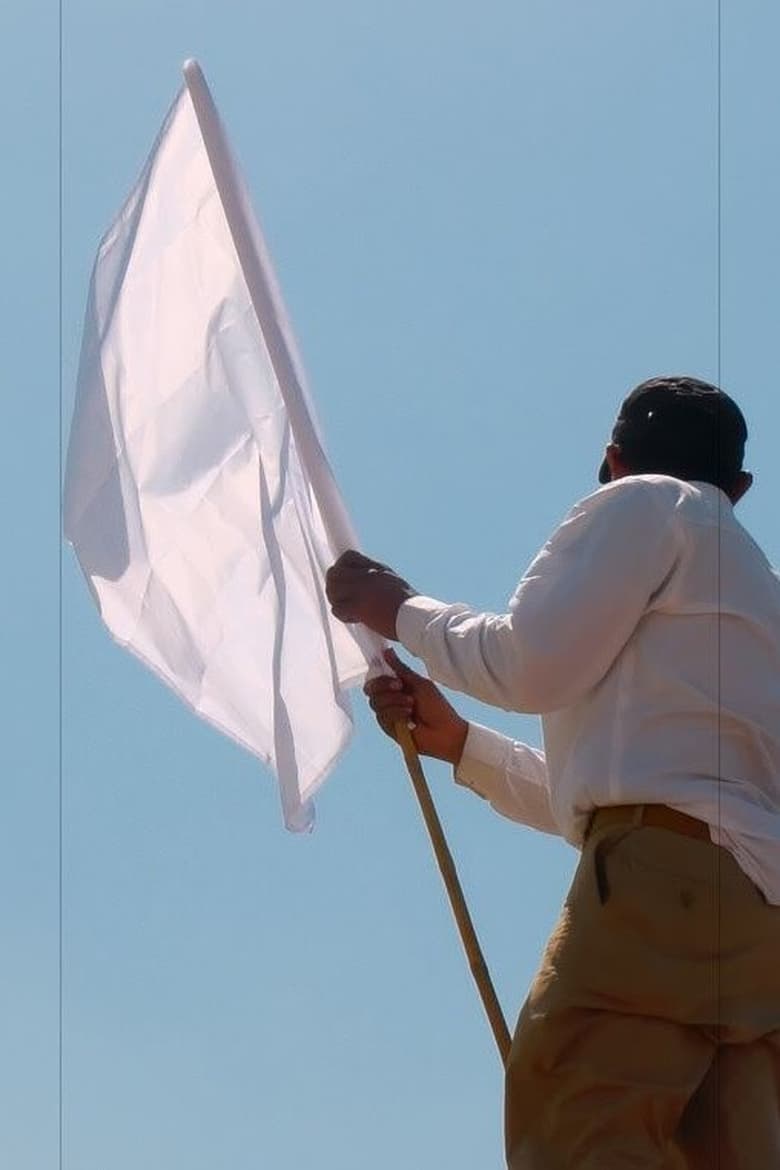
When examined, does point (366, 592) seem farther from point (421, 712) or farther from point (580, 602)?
point (580, 602)

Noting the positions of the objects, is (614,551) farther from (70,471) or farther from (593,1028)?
(70,471)

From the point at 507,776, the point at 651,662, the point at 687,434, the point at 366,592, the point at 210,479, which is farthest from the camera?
the point at 210,479

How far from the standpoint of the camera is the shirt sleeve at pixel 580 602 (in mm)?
6629

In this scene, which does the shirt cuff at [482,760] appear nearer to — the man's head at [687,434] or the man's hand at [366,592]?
the man's hand at [366,592]

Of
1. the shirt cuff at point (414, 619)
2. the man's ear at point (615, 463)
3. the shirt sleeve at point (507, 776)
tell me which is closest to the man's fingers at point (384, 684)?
the shirt sleeve at point (507, 776)

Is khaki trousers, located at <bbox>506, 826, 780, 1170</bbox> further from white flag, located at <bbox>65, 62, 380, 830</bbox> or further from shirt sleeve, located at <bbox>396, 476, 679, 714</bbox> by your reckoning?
white flag, located at <bbox>65, 62, 380, 830</bbox>

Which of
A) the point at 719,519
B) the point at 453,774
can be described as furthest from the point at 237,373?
the point at 719,519

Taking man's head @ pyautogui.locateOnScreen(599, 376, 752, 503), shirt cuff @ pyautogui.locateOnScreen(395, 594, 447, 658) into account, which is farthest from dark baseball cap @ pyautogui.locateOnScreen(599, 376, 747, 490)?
shirt cuff @ pyautogui.locateOnScreen(395, 594, 447, 658)

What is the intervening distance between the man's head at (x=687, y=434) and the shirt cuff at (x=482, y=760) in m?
1.20

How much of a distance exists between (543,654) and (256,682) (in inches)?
65.6

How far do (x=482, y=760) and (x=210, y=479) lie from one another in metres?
1.24

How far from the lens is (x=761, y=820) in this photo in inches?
258

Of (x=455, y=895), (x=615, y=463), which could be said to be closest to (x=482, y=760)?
(x=455, y=895)

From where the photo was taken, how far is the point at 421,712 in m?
7.98
